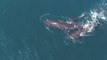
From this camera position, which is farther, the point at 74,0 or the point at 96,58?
the point at 74,0

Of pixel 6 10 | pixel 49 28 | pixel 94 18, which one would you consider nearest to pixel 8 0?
pixel 6 10

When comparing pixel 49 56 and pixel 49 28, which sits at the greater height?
pixel 49 28

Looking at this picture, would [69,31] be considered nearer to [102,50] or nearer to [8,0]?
[102,50]

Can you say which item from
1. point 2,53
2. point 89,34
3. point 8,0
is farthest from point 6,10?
point 89,34

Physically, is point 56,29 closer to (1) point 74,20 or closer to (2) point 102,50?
(1) point 74,20

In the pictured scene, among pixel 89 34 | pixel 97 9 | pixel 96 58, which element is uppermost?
pixel 97 9

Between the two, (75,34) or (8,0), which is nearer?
(75,34)
